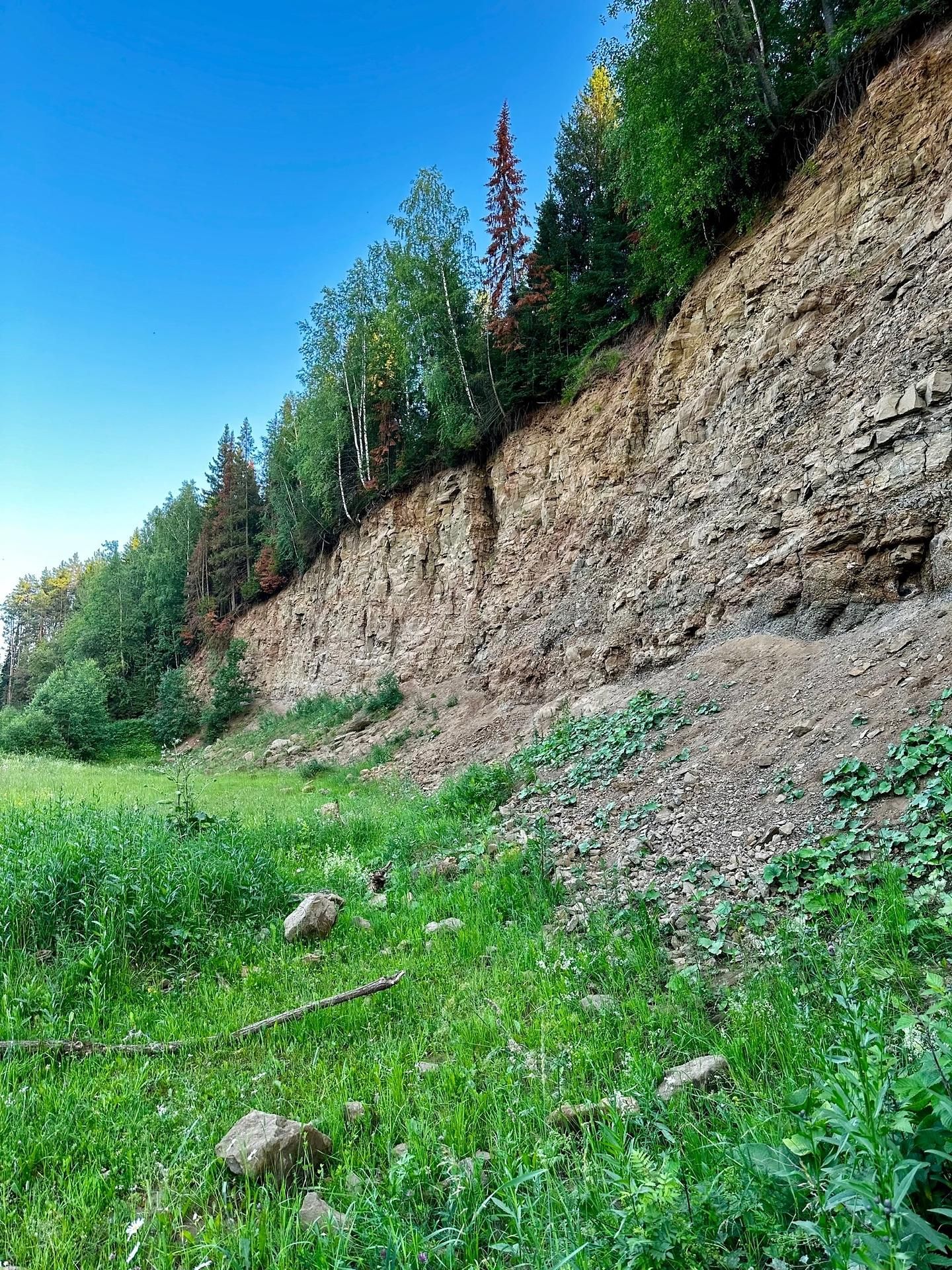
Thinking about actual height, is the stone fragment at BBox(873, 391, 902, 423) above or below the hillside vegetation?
below

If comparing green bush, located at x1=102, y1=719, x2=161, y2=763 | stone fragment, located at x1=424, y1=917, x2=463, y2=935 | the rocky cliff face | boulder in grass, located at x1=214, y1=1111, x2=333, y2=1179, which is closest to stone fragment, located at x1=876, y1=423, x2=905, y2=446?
the rocky cliff face

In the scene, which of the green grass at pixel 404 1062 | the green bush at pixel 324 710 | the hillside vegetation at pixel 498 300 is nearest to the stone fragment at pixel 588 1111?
the green grass at pixel 404 1062

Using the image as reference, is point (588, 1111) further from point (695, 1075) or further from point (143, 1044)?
point (143, 1044)

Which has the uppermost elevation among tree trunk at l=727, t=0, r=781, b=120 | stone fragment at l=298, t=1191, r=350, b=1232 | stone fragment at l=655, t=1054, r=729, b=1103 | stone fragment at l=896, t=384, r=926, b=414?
tree trunk at l=727, t=0, r=781, b=120

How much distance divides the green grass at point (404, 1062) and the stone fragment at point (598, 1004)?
58 millimetres

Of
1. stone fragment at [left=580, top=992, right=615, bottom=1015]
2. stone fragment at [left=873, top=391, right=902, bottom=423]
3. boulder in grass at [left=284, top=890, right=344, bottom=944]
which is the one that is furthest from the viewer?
stone fragment at [left=873, top=391, right=902, bottom=423]

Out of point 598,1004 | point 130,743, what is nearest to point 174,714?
point 130,743

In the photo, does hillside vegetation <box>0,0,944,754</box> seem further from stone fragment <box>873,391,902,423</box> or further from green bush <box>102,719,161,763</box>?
stone fragment <box>873,391,902,423</box>

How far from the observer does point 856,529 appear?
7348mm

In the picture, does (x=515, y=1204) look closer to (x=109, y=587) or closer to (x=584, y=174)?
(x=584, y=174)

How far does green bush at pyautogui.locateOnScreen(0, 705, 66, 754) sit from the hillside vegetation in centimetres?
8

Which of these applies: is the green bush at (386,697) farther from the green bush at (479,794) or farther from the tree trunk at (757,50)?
the tree trunk at (757,50)

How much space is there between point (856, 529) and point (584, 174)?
71.3ft

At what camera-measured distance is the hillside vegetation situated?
10094mm
